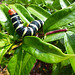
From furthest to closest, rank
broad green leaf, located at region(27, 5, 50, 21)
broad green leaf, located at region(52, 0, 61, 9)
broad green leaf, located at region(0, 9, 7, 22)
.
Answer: broad green leaf, located at region(52, 0, 61, 9), broad green leaf, located at region(27, 5, 50, 21), broad green leaf, located at region(0, 9, 7, 22)

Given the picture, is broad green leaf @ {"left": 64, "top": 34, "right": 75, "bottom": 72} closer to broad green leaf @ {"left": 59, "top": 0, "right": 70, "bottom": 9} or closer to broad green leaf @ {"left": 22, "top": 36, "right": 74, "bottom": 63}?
broad green leaf @ {"left": 22, "top": 36, "right": 74, "bottom": 63}

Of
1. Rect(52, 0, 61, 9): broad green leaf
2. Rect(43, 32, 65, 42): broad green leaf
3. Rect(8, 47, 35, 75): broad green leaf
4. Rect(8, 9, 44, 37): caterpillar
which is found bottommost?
Rect(8, 47, 35, 75): broad green leaf

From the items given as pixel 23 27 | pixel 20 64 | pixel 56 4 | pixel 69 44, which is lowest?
pixel 20 64

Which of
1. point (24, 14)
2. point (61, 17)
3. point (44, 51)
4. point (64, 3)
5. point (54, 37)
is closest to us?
point (44, 51)

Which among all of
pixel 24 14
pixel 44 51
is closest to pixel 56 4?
pixel 24 14

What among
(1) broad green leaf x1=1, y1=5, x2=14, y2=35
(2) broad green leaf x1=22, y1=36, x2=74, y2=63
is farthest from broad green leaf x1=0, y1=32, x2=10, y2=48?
(2) broad green leaf x1=22, y1=36, x2=74, y2=63

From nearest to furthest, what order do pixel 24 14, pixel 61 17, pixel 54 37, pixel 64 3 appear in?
1. pixel 61 17
2. pixel 54 37
3. pixel 24 14
4. pixel 64 3

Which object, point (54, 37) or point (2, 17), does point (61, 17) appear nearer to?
point (54, 37)

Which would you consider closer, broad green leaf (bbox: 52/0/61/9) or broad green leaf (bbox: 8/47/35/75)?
broad green leaf (bbox: 8/47/35/75)
